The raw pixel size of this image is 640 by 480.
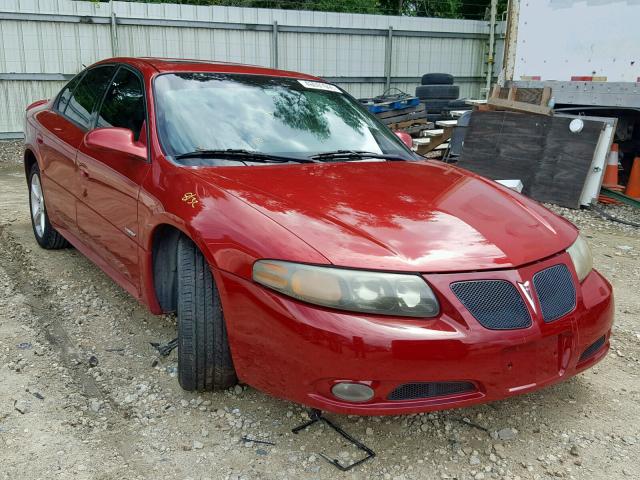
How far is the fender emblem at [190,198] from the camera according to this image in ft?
8.30

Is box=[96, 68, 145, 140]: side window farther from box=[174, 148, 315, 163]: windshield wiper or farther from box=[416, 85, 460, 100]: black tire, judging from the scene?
box=[416, 85, 460, 100]: black tire

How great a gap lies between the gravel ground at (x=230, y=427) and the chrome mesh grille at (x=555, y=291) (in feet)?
1.91

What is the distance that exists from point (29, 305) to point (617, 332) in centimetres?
356

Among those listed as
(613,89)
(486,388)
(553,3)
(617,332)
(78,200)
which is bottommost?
(617,332)

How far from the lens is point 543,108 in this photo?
23.9ft

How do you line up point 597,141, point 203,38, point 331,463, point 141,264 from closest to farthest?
point 331,463, point 141,264, point 597,141, point 203,38

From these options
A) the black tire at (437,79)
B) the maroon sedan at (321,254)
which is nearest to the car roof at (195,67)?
the maroon sedan at (321,254)

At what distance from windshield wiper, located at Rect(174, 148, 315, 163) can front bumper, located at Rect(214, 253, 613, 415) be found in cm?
81

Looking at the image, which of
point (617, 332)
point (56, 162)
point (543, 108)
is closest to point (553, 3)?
point (543, 108)

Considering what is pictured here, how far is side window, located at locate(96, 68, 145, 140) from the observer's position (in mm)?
3244

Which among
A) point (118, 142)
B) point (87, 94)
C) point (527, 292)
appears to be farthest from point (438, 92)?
point (527, 292)

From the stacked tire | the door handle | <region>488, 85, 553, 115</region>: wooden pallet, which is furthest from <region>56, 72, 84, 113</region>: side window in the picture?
the stacked tire

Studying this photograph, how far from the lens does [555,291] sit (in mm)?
2287

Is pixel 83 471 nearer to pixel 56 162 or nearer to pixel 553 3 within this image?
pixel 56 162
